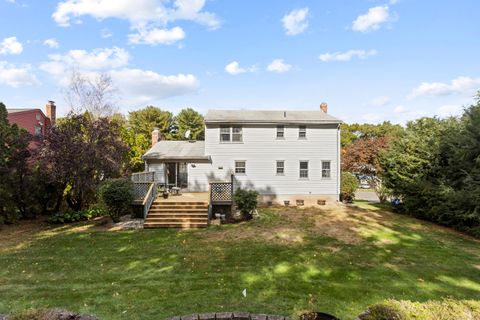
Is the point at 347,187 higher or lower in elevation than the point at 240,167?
lower

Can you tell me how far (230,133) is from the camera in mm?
17969

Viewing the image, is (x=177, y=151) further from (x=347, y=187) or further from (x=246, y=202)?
(x=347, y=187)

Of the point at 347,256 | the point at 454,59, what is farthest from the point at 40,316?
the point at 454,59

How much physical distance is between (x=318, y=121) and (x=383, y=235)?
9.29 m

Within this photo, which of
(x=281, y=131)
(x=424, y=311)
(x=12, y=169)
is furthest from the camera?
(x=281, y=131)

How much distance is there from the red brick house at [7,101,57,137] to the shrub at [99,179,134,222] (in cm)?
1791

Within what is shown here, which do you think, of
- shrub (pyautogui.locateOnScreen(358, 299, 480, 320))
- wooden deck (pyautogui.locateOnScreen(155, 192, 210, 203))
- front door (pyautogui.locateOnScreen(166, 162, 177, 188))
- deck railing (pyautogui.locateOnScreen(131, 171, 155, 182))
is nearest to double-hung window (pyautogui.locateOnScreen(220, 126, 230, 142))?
front door (pyautogui.locateOnScreen(166, 162, 177, 188))

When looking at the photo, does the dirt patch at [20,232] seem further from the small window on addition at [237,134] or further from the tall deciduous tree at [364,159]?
the tall deciduous tree at [364,159]

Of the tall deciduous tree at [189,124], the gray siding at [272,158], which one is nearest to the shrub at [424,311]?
the gray siding at [272,158]

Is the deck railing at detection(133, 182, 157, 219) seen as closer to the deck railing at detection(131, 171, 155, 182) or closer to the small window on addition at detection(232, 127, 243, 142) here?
the deck railing at detection(131, 171, 155, 182)

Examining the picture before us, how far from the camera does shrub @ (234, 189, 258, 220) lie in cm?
1284

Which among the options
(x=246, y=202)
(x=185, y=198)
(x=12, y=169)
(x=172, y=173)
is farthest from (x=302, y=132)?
(x=12, y=169)

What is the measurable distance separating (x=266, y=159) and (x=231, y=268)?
11.5 meters

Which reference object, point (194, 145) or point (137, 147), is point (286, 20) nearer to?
point (194, 145)
